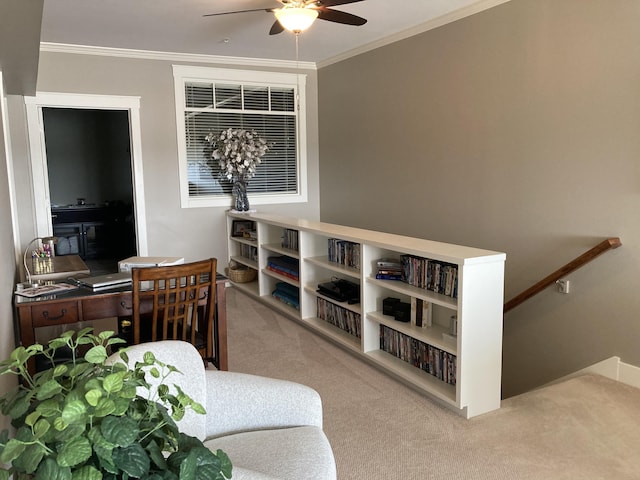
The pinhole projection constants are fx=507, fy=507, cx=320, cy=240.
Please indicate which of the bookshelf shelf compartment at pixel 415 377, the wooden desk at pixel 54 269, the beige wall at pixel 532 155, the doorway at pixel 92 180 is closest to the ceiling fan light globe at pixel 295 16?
the beige wall at pixel 532 155

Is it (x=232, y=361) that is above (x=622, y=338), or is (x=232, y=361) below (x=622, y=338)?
below

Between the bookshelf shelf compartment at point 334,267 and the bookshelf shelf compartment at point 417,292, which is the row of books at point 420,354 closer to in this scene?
the bookshelf shelf compartment at point 417,292

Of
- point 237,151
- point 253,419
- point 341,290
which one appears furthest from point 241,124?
point 253,419

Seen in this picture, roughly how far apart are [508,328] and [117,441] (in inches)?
154

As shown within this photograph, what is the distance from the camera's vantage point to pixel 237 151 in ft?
19.6

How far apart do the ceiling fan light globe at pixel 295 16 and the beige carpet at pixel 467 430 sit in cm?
244

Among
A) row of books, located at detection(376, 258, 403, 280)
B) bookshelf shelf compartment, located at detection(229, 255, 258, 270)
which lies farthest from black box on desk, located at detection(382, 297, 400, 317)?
bookshelf shelf compartment, located at detection(229, 255, 258, 270)

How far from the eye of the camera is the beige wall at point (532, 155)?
3369 millimetres

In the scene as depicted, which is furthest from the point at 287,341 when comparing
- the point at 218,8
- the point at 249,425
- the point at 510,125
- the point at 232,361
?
the point at 218,8

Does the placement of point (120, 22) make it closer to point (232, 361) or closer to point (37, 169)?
point (37, 169)

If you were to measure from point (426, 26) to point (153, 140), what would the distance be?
128 inches

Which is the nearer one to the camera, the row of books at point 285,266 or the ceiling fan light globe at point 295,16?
the ceiling fan light globe at point 295,16

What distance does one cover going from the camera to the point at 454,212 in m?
4.78

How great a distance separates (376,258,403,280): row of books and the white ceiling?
2288mm
